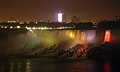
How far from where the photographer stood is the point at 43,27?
74.3 m

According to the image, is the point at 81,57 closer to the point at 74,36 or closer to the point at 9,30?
the point at 74,36

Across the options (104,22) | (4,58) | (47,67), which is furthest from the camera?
(104,22)

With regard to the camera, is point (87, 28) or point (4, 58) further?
point (87, 28)

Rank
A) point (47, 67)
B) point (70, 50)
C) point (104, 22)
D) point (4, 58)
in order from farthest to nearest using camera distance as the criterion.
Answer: point (104, 22) < point (70, 50) < point (4, 58) < point (47, 67)

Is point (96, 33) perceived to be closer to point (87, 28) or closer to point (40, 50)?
point (87, 28)

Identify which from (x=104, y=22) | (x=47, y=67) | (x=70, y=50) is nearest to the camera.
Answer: (x=47, y=67)

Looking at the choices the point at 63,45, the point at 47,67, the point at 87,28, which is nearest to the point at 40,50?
the point at 63,45

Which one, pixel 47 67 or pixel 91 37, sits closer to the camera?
pixel 47 67

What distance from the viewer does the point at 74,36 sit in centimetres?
6969

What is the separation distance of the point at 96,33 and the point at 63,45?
16.6 ft

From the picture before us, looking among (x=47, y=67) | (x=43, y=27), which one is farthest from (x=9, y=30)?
(x=47, y=67)

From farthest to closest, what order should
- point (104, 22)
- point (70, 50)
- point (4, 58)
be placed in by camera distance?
point (104, 22), point (70, 50), point (4, 58)

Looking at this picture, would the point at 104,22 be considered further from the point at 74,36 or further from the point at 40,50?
the point at 40,50

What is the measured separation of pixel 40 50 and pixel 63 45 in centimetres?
342
